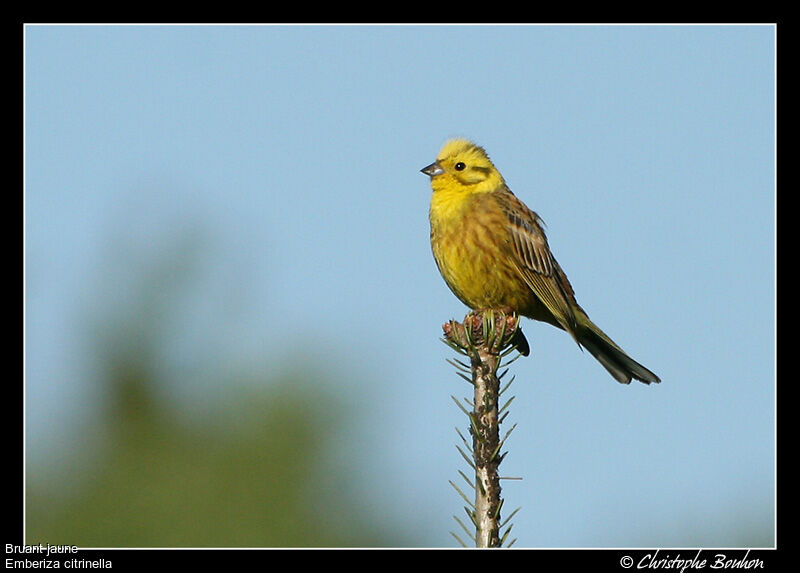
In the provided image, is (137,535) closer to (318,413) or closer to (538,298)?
(318,413)

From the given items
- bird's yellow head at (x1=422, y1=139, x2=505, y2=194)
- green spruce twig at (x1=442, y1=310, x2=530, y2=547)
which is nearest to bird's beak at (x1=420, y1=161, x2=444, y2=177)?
bird's yellow head at (x1=422, y1=139, x2=505, y2=194)

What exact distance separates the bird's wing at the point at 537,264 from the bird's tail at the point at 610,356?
19cm

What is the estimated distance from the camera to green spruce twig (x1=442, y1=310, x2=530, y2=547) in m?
3.60

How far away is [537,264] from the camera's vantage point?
7012 mm

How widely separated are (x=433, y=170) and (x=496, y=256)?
0.85 meters

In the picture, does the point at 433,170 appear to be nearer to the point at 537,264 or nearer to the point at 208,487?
the point at 537,264

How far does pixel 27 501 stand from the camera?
6012 mm

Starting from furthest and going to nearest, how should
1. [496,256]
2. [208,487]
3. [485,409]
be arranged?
[496,256] < [208,487] < [485,409]

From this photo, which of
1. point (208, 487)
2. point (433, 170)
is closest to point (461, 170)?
point (433, 170)

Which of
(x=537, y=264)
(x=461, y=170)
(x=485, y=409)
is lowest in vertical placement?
(x=485, y=409)

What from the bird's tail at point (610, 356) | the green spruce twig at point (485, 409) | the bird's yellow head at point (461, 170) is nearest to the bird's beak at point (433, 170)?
the bird's yellow head at point (461, 170)

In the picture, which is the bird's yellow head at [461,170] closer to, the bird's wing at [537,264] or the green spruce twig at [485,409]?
the bird's wing at [537,264]
